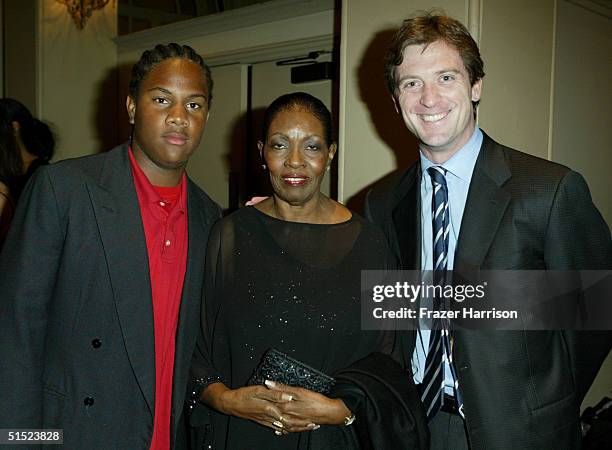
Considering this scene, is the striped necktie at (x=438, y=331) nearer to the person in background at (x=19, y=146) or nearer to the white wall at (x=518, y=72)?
the white wall at (x=518, y=72)

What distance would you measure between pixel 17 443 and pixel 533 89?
258 cm

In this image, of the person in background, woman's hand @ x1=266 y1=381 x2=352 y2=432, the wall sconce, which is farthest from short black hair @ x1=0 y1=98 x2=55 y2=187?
the wall sconce

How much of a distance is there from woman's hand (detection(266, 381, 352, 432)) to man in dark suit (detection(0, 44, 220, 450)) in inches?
12.3

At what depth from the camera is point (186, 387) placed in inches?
70.0

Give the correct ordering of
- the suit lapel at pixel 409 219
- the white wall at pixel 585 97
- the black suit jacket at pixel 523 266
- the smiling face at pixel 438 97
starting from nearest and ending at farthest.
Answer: the black suit jacket at pixel 523 266 < the smiling face at pixel 438 97 < the suit lapel at pixel 409 219 < the white wall at pixel 585 97

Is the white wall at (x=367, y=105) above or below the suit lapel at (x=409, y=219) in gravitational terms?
above

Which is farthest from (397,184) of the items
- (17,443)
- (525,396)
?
(17,443)

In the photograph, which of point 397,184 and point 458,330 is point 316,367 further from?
point 397,184

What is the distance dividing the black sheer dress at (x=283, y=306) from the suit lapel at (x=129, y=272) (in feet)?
0.57

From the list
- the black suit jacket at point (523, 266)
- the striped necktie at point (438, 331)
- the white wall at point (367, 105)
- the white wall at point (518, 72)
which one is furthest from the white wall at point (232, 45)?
the black suit jacket at point (523, 266)

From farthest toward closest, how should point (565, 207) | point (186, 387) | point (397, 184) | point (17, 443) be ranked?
point (397, 184) → point (186, 387) → point (565, 207) → point (17, 443)

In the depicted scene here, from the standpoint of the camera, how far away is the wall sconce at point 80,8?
5.29m

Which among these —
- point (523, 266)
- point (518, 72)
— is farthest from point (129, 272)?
point (518, 72)

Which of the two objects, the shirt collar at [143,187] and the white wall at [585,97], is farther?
the white wall at [585,97]
